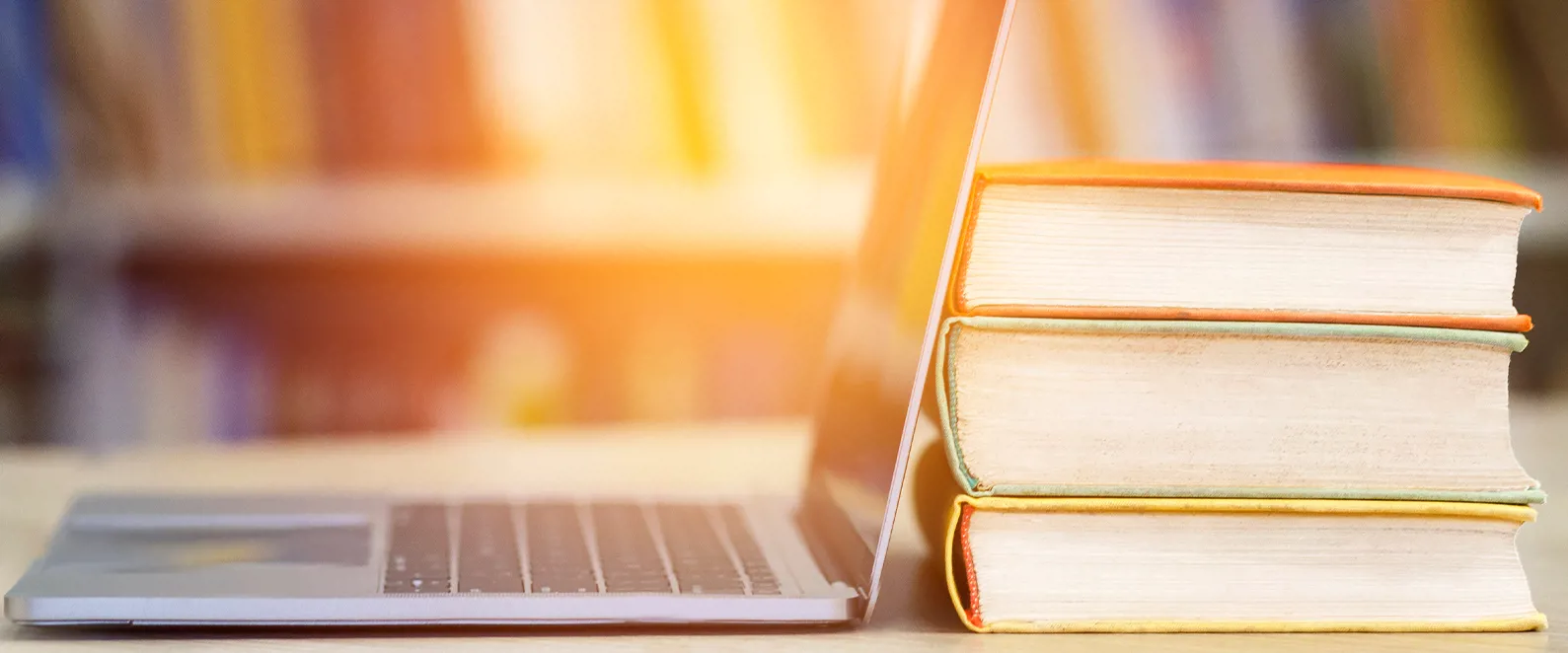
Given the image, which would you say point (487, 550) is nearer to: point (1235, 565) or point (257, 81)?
point (1235, 565)

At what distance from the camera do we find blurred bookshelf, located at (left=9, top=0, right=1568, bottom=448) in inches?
49.0

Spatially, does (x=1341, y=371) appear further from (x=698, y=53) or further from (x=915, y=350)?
(x=698, y=53)

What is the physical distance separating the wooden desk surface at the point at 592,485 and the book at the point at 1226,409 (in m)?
0.05

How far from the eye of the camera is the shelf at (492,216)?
123 cm

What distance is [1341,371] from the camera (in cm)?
46

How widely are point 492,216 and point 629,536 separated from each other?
76cm

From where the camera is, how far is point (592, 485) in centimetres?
80

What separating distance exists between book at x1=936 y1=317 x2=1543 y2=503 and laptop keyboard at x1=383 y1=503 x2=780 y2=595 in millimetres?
101

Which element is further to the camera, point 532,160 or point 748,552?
point 532,160

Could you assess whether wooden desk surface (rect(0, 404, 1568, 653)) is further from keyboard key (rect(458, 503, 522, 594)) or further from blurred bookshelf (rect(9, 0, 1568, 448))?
blurred bookshelf (rect(9, 0, 1568, 448))

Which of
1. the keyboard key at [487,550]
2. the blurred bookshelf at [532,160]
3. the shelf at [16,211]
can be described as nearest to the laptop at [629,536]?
the keyboard key at [487,550]

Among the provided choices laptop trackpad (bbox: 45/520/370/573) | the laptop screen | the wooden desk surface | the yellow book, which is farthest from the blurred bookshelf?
laptop trackpad (bbox: 45/520/370/573)

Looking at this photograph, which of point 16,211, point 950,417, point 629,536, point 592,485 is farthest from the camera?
point 16,211

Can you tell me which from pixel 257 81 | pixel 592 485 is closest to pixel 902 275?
pixel 592 485
